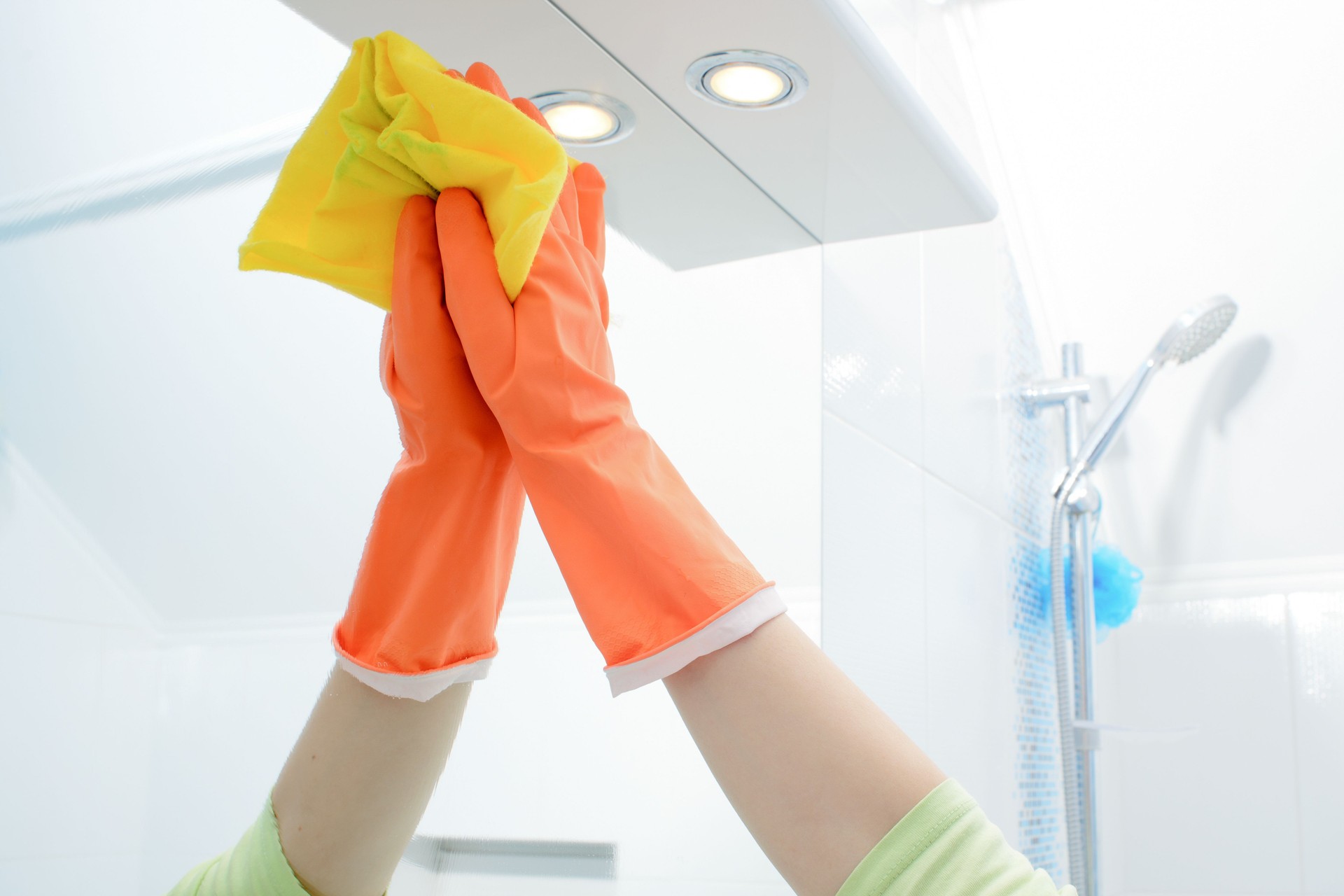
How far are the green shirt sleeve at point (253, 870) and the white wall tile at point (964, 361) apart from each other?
806mm

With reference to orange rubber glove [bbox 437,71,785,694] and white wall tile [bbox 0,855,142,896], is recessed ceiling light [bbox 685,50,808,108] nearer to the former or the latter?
orange rubber glove [bbox 437,71,785,694]

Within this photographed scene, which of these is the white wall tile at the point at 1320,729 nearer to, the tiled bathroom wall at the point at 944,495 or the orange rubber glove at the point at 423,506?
Answer: the tiled bathroom wall at the point at 944,495

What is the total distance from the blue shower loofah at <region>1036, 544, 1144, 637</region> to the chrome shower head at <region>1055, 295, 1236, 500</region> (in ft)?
0.42

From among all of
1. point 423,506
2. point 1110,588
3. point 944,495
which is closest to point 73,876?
point 423,506

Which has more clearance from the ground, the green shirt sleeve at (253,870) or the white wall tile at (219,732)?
the white wall tile at (219,732)

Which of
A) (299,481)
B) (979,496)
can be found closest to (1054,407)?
(979,496)

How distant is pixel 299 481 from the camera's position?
0.49 metres

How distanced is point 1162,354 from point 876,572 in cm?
70

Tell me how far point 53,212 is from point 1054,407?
1.39 meters

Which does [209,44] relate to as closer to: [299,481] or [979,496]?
[299,481]

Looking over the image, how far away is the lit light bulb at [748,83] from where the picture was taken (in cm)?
73

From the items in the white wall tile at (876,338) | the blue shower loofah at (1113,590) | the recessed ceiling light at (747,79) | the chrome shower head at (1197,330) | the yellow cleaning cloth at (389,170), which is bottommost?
the blue shower loofah at (1113,590)

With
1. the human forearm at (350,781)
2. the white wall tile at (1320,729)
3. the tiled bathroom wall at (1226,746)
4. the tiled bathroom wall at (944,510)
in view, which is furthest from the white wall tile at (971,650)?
the human forearm at (350,781)

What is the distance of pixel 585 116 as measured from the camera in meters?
0.76
